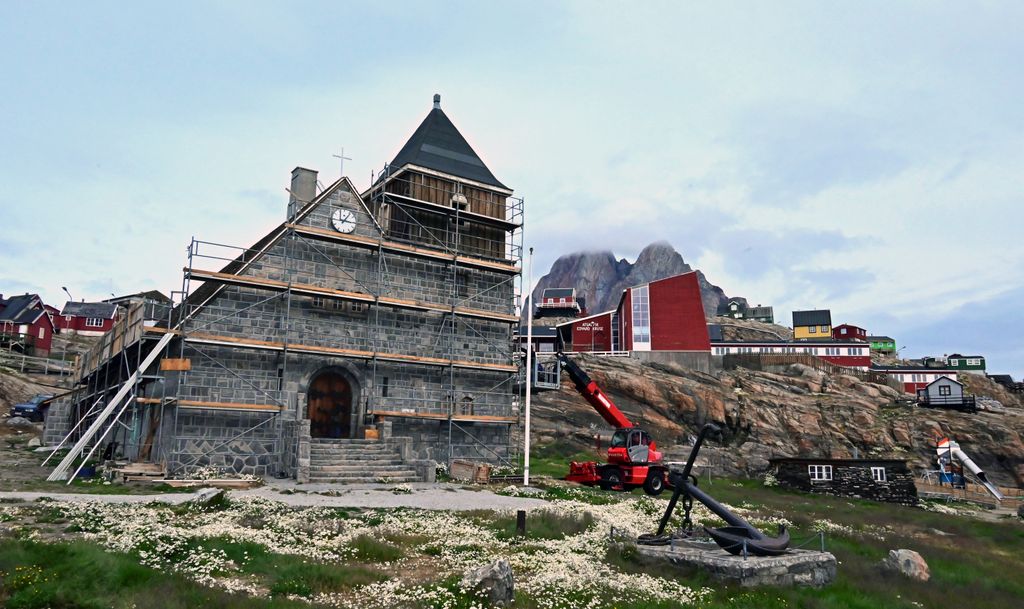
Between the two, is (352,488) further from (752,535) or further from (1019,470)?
(1019,470)

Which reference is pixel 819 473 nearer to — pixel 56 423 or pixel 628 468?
pixel 628 468

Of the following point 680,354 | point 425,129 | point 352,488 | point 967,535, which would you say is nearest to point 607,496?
point 352,488

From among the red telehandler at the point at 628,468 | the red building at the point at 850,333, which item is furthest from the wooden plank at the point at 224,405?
the red building at the point at 850,333

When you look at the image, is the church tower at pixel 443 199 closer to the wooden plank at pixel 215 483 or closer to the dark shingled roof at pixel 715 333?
the wooden plank at pixel 215 483

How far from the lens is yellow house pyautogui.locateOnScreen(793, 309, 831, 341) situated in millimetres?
103250

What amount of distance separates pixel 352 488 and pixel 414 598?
12.8 metres

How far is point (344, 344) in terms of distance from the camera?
97.3ft

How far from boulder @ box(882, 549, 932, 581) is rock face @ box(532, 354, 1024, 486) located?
97.8 feet

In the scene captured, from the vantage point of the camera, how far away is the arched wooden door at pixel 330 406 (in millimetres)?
28531

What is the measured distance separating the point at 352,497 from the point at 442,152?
70.7 ft

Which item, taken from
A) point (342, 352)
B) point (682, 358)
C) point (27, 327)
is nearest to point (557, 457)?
point (342, 352)

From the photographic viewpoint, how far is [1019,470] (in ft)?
174

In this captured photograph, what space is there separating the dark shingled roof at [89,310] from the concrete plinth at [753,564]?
80511 mm

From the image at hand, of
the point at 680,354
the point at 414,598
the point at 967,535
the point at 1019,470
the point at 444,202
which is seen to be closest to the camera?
the point at 414,598
